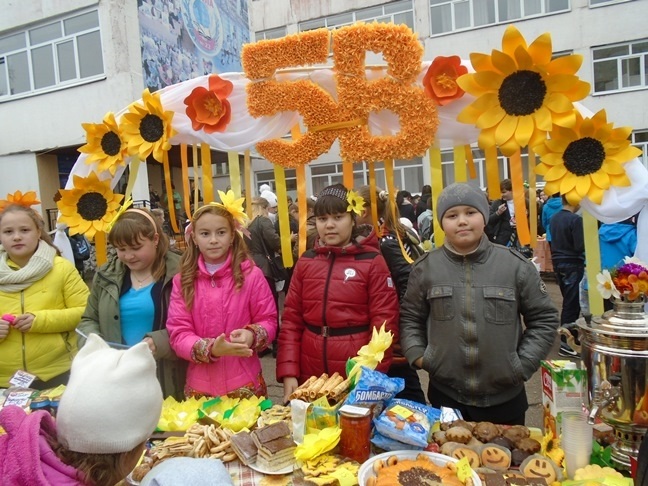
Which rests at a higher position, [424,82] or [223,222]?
[424,82]

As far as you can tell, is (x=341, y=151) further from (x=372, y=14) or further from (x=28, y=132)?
(x=372, y=14)

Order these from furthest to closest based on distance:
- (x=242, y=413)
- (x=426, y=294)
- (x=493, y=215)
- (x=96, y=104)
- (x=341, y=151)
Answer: (x=96, y=104) < (x=493, y=215) < (x=341, y=151) < (x=426, y=294) < (x=242, y=413)

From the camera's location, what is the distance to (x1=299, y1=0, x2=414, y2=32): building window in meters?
15.2

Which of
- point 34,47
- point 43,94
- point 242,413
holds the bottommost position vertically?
point 242,413

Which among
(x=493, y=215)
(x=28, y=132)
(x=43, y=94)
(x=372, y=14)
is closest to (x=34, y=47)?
(x=43, y=94)

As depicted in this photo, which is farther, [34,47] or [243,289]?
[34,47]

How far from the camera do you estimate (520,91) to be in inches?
75.6

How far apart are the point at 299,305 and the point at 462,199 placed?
911 mm

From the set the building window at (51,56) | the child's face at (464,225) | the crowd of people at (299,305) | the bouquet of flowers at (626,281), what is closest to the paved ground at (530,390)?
the crowd of people at (299,305)

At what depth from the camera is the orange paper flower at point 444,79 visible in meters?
2.21

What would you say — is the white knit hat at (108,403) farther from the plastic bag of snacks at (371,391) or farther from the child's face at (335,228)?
the child's face at (335,228)

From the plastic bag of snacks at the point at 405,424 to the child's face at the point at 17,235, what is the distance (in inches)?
81.1

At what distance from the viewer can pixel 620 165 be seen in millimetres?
1931

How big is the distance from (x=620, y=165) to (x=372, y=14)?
15.8 metres
